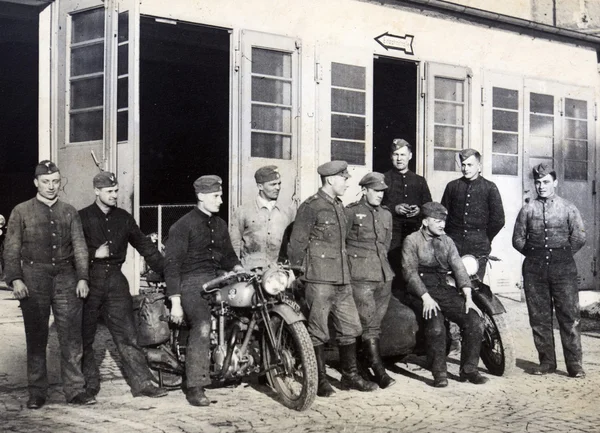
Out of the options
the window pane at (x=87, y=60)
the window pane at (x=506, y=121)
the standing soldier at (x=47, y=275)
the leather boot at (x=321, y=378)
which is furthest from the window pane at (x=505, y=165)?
the standing soldier at (x=47, y=275)

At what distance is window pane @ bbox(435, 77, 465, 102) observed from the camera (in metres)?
11.5

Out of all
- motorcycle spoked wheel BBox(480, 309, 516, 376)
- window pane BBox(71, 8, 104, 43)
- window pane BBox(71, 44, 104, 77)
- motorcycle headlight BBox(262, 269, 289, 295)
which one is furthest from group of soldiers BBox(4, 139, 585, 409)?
window pane BBox(71, 8, 104, 43)

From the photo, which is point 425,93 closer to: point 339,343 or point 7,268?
point 339,343

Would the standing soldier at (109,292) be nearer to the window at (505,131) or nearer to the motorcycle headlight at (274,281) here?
the motorcycle headlight at (274,281)

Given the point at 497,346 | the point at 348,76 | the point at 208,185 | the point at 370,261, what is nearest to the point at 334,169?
the point at 370,261

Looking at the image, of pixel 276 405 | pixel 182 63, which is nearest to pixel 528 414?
pixel 276 405

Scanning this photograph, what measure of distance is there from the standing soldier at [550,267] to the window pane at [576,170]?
587 cm

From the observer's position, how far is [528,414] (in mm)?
5875

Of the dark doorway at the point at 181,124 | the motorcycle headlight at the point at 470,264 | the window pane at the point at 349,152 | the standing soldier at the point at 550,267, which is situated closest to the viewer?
the motorcycle headlight at the point at 470,264

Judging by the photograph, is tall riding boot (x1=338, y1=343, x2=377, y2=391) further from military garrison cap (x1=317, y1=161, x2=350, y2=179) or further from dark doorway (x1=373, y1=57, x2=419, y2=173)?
dark doorway (x1=373, y1=57, x2=419, y2=173)

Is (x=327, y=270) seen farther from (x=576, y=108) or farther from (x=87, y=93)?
(x=576, y=108)

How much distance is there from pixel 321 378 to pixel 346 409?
629 mm

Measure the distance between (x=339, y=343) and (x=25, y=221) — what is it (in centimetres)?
275

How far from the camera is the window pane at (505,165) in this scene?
40.4 ft
